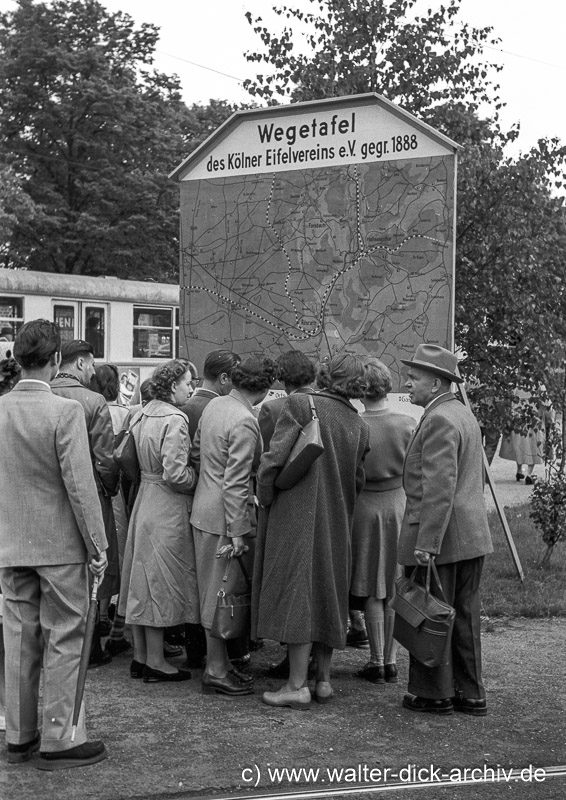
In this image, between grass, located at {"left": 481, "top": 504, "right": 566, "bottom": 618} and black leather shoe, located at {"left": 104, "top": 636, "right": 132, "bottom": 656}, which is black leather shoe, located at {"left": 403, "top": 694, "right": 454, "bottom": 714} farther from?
grass, located at {"left": 481, "top": 504, "right": 566, "bottom": 618}

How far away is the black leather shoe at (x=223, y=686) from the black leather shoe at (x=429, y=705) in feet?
2.82

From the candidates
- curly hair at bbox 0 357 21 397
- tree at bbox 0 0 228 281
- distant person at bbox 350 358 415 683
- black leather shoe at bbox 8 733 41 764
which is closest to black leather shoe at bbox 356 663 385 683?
distant person at bbox 350 358 415 683

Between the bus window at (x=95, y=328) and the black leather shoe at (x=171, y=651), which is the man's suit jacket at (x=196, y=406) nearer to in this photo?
the black leather shoe at (x=171, y=651)

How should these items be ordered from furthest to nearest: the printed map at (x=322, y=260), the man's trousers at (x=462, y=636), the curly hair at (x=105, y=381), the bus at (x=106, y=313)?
the bus at (x=106, y=313), the printed map at (x=322, y=260), the curly hair at (x=105, y=381), the man's trousers at (x=462, y=636)

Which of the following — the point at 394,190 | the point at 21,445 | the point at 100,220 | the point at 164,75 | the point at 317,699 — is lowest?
the point at 317,699

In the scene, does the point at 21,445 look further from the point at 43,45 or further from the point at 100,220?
the point at 43,45

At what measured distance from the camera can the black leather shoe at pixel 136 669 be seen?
5.88 m

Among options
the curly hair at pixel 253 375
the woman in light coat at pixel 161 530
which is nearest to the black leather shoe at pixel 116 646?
the woman in light coat at pixel 161 530

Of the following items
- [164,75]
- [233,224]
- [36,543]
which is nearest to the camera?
[36,543]

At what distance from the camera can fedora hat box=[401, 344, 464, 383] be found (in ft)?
17.7

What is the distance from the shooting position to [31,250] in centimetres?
2998

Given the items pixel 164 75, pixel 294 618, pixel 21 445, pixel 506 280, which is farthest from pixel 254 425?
pixel 164 75

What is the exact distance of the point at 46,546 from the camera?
445 cm

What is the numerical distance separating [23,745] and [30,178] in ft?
91.2
